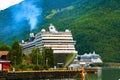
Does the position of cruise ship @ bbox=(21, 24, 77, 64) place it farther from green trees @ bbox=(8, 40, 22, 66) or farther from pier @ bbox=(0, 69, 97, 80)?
pier @ bbox=(0, 69, 97, 80)

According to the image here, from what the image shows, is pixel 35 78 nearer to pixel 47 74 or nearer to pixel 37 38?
pixel 47 74

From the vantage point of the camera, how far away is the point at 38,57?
9712 centimetres

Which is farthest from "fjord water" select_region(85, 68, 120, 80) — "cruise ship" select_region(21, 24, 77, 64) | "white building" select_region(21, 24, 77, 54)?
"white building" select_region(21, 24, 77, 54)

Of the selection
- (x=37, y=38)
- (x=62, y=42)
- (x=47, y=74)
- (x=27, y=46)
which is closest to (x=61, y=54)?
(x=62, y=42)

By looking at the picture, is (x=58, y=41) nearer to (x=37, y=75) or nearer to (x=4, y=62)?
(x=4, y=62)

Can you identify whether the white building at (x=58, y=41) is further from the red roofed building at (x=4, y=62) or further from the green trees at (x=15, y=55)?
the green trees at (x=15, y=55)

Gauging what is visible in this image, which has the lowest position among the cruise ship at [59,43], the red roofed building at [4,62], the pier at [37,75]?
the pier at [37,75]

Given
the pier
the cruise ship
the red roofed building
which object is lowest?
the pier

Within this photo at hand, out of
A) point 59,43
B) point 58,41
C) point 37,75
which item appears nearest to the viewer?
point 37,75

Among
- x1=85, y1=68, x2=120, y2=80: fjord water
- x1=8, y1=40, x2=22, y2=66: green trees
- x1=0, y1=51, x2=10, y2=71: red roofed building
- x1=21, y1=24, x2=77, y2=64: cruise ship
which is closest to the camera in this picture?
x1=85, y1=68, x2=120, y2=80: fjord water

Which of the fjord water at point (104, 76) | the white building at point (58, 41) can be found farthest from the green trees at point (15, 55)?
the white building at point (58, 41)

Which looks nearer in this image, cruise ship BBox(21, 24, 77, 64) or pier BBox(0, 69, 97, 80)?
pier BBox(0, 69, 97, 80)

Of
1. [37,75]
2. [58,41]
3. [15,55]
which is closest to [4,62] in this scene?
[15,55]

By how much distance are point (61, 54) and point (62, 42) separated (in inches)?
234
